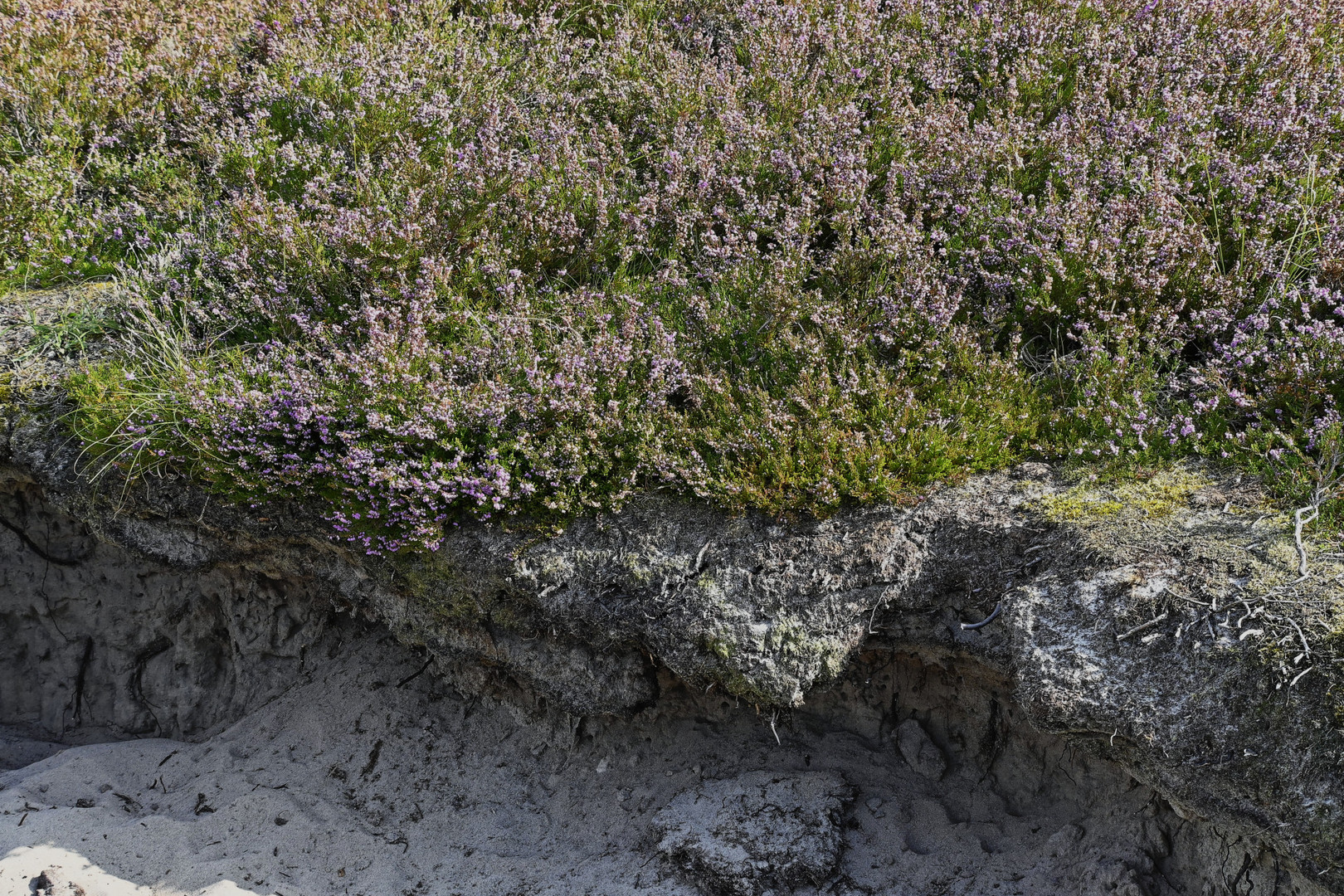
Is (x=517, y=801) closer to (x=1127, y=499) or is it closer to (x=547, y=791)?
(x=547, y=791)

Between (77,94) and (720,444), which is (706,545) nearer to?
(720,444)

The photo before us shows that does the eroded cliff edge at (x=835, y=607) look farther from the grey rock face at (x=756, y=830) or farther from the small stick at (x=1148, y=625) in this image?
the grey rock face at (x=756, y=830)

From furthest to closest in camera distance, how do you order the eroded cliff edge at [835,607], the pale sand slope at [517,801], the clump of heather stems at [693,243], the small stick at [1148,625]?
the clump of heather stems at [693,243], the pale sand slope at [517,801], the small stick at [1148,625], the eroded cliff edge at [835,607]

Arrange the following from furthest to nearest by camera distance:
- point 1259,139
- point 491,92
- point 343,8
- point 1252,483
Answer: point 343,8 → point 491,92 → point 1259,139 → point 1252,483

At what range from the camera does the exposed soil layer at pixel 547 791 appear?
3.81 metres

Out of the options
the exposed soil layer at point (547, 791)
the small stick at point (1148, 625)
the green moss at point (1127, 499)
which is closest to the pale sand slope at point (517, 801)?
the exposed soil layer at point (547, 791)

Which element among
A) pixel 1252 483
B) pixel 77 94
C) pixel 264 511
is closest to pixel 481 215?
pixel 264 511

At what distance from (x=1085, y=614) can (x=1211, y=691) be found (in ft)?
1.47

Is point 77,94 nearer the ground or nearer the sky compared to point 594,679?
nearer the sky

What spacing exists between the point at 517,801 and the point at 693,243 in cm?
288

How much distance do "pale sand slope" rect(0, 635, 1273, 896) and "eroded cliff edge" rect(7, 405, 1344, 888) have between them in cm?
Result: 27

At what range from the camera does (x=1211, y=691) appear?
10.2ft

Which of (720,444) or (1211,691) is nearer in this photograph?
(1211,691)

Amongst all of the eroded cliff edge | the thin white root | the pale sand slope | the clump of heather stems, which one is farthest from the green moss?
Result: the pale sand slope
